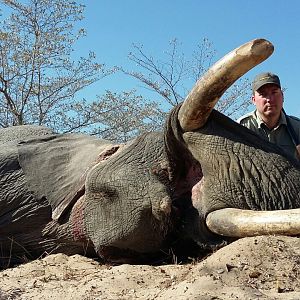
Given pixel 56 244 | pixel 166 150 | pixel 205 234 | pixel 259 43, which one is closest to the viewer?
pixel 259 43

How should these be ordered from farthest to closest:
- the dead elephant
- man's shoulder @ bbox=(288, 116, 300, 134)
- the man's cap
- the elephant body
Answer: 1. man's shoulder @ bbox=(288, 116, 300, 134)
2. the man's cap
3. the elephant body
4. the dead elephant

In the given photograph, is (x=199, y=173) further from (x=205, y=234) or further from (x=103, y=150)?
(x=103, y=150)

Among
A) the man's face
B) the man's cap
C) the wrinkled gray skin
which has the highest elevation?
the man's cap

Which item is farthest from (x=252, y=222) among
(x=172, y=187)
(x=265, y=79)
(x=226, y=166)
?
(x=265, y=79)

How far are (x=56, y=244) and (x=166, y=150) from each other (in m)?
1.26

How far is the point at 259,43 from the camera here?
334 cm

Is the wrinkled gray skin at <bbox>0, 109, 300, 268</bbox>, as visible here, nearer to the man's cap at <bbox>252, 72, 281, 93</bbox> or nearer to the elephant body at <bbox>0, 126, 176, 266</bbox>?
the elephant body at <bbox>0, 126, 176, 266</bbox>

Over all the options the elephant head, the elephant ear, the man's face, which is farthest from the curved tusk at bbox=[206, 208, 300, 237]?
the man's face

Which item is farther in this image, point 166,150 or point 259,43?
point 166,150

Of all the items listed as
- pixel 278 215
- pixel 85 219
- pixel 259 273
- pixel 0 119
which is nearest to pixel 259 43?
pixel 278 215

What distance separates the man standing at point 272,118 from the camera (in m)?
5.38

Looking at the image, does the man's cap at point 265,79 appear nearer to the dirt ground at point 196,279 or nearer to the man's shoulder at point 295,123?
the man's shoulder at point 295,123

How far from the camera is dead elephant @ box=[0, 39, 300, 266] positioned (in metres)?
3.70

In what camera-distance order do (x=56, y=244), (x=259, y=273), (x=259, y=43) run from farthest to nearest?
(x=56, y=244) < (x=259, y=43) < (x=259, y=273)
